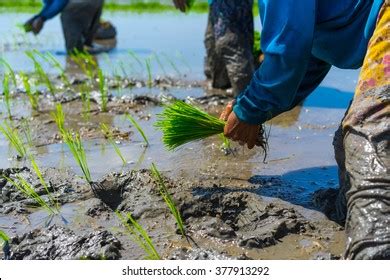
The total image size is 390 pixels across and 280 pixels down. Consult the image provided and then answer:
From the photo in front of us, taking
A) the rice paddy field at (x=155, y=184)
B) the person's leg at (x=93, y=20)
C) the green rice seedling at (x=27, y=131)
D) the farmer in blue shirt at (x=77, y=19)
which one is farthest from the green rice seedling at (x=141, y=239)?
the person's leg at (x=93, y=20)

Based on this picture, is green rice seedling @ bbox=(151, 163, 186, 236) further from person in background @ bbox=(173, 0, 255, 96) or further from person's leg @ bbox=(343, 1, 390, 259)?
person in background @ bbox=(173, 0, 255, 96)

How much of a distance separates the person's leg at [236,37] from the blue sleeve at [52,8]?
9.80 feet

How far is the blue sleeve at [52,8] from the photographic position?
23.8 feet

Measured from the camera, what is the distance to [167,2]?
47.6 ft

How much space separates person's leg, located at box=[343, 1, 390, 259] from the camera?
1892 mm

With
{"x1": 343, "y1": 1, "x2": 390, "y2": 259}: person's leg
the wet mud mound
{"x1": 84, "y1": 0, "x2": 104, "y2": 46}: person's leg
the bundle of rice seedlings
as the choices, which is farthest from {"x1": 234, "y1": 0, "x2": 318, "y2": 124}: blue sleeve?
{"x1": 84, "y1": 0, "x2": 104, "y2": 46}: person's leg

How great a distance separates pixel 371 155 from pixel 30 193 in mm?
1471

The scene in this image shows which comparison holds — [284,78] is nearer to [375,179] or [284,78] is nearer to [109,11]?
[375,179]

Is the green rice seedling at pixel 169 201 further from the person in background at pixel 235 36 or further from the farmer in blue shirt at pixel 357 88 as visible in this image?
the person in background at pixel 235 36

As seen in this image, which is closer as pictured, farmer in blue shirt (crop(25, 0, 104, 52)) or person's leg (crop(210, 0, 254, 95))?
person's leg (crop(210, 0, 254, 95))

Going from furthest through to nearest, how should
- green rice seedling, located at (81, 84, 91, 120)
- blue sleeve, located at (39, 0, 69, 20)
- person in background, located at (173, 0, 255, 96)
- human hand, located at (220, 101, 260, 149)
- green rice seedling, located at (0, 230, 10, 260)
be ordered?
blue sleeve, located at (39, 0, 69, 20) → person in background, located at (173, 0, 255, 96) → green rice seedling, located at (81, 84, 91, 120) → human hand, located at (220, 101, 260, 149) → green rice seedling, located at (0, 230, 10, 260)

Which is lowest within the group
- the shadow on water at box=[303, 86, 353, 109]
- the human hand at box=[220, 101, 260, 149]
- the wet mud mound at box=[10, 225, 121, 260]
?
the shadow on water at box=[303, 86, 353, 109]

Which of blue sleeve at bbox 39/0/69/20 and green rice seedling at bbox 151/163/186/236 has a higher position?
green rice seedling at bbox 151/163/186/236
